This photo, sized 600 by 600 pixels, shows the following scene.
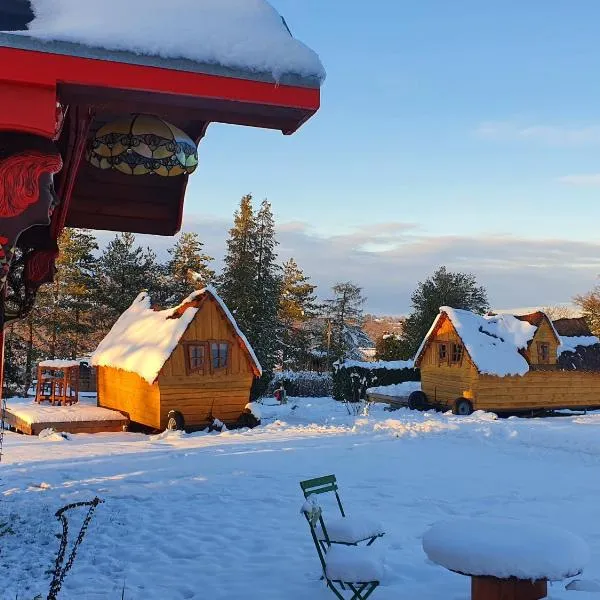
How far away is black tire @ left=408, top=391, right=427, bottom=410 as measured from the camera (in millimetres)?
25391

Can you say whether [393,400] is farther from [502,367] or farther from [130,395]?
[130,395]

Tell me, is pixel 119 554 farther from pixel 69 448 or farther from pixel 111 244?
pixel 111 244

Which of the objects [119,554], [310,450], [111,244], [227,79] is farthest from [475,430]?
[111,244]

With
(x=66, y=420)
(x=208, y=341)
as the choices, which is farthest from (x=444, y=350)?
(x=66, y=420)

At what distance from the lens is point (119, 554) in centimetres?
600

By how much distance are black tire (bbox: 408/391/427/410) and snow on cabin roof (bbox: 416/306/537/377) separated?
3.12m

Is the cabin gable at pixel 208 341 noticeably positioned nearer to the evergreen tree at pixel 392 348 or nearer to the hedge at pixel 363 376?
the hedge at pixel 363 376

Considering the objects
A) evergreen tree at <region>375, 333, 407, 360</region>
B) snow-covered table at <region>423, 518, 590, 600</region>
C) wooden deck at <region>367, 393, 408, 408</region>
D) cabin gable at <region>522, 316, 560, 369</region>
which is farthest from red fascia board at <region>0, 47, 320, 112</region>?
evergreen tree at <region>375, 333, 407, 360</region>

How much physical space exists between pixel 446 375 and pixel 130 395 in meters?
11.8

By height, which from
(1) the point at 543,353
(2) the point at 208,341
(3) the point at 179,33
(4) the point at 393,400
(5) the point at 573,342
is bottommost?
(4) the point at 393,400

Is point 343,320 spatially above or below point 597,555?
above

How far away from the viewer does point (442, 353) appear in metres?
25.1

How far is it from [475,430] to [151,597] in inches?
510

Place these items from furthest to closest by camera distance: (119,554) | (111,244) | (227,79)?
(111,244), (119,554), (227,79)
